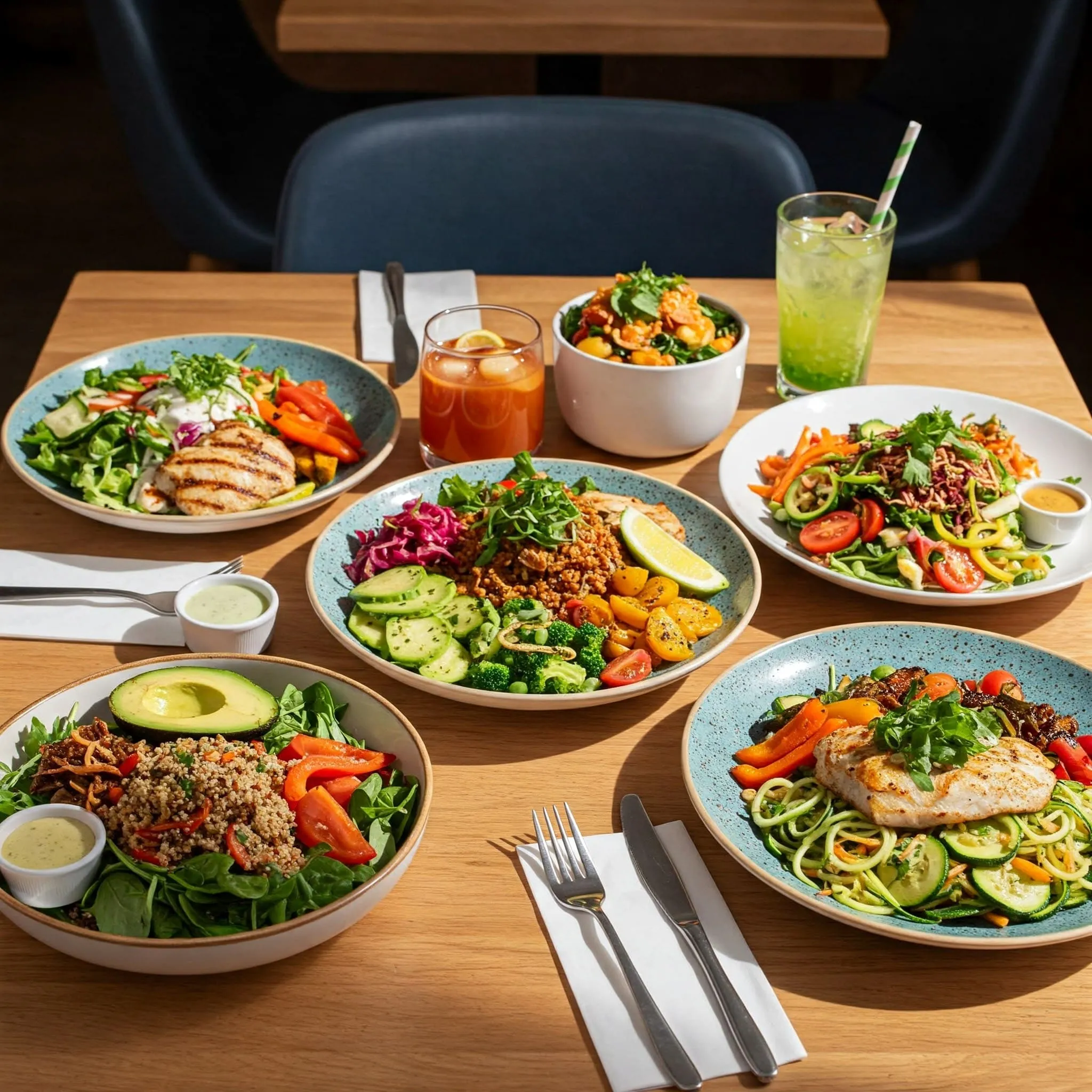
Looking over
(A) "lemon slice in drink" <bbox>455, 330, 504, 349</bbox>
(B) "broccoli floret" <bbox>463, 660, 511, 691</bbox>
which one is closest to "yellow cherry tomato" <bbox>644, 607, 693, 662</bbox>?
(B) "broccoli floret" <bbox>463, 660, 511, 691</bbox>

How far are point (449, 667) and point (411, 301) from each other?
1257 millimetres

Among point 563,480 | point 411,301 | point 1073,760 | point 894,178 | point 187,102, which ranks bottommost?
point 187,102

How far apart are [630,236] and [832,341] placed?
102 centimetres

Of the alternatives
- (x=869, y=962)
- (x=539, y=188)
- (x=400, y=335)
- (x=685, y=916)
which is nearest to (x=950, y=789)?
(x=869, y=962)

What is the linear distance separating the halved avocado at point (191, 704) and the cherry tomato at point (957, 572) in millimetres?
970

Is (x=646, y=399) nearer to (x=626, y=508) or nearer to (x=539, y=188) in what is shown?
(x=626, y=508)

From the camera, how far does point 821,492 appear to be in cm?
194

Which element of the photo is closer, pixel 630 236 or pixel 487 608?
pixel 487 608

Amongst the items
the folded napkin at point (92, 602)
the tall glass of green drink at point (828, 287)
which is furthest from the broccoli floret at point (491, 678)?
the tall glass of green drink at point (828, 287)

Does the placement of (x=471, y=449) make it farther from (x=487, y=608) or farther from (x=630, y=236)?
(x=630, y=236)

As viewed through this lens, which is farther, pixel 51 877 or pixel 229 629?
pixel 229 629

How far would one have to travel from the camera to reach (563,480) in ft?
6.50

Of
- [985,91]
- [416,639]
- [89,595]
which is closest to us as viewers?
[416,639]

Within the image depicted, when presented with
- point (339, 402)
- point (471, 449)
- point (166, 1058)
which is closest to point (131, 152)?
point (339, 402)
